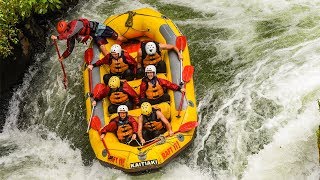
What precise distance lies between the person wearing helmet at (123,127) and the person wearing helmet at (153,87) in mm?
550

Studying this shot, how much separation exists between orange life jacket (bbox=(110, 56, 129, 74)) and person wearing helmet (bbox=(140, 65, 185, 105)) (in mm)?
646

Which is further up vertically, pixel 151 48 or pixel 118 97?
pixel 151 48

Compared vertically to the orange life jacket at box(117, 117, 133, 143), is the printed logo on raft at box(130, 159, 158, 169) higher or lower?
lower

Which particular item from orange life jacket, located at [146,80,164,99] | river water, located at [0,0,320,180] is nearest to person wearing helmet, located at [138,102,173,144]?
orange life jacket, located at [146,80,164,99]

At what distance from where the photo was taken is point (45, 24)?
→ 10.2 m

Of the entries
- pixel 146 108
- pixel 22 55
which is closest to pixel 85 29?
pixel 22 55

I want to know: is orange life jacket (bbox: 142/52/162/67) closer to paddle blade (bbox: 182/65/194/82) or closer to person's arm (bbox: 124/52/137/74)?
person's arm (bbox: 124/52/137/74)

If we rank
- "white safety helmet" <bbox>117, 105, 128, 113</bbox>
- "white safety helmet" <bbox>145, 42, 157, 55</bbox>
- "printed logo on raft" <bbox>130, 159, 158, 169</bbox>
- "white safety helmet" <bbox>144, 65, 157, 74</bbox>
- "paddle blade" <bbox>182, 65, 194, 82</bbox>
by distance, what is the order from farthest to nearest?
"white safety helmet" <bbox>145, 42, 157, 55</bbox>, "paddle blade" <bbox>182, 65, 194, 82</bbox>, "white safety helmet" <bbox>144, 65, 157, 74</bbox>, "white safety helmet" <bbox>117, 105, 128, 113</bbox>, "printed logo on raft" <bbox>130, 159, 158, 169</bbox>

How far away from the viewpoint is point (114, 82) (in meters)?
7.53

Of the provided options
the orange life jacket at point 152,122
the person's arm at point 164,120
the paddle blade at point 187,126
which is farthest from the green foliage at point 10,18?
the paddle blade at point 187,126

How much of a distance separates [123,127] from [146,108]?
476 millimetres

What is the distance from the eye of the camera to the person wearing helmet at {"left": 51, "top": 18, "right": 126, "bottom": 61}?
27.1ft

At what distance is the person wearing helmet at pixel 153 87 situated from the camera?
752cm

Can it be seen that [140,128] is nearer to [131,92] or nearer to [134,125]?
[134,125]
